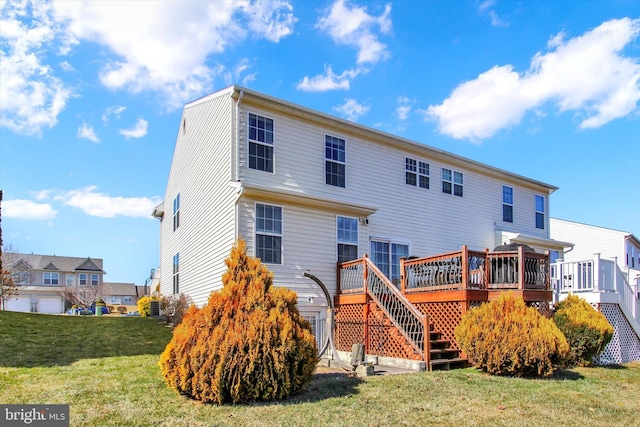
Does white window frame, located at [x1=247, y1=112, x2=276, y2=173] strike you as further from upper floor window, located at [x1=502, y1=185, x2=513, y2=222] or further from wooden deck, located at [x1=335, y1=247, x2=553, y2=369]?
upper floor window, located at [x1=502, y1=185, x2=513, y2=222]

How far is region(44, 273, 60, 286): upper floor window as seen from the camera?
50.5 m

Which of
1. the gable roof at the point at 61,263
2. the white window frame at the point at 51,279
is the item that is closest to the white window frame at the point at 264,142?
the gable roof at the point at 61,263

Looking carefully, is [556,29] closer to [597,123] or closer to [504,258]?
[597,123]

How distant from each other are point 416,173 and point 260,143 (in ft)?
20.1

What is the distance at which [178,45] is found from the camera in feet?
35.7

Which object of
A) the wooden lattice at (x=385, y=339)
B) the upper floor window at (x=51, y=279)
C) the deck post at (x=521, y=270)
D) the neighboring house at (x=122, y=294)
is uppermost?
the deck post at (x=521, y=270)

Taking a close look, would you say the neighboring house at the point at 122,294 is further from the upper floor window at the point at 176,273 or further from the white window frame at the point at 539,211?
the white window frame at the point at 539,211

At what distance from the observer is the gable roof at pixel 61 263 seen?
50375mm

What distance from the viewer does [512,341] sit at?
28.1ft

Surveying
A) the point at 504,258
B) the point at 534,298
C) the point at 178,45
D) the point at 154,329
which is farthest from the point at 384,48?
the point at 154,329

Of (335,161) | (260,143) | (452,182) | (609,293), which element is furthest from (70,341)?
(609,293)

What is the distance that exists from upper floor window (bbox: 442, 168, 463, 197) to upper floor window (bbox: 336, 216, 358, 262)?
488cm

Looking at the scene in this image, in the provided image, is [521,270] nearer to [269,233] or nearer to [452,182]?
[269,233]

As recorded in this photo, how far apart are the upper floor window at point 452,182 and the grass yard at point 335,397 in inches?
316
